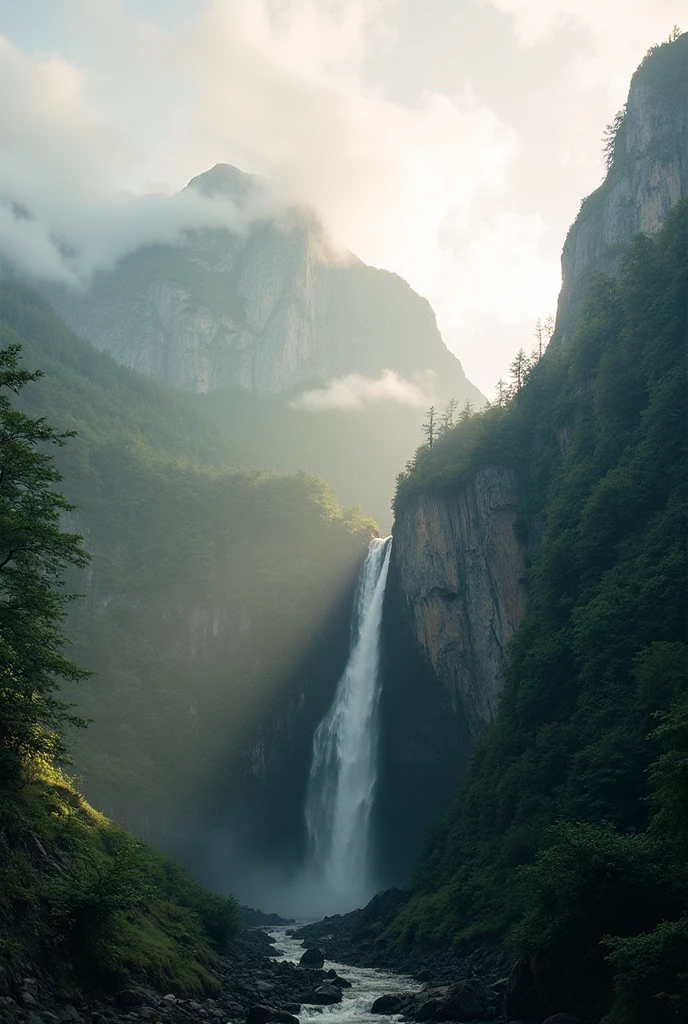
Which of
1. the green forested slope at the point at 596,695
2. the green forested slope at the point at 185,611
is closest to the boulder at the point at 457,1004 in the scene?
the green forested slope at the point at 596,695

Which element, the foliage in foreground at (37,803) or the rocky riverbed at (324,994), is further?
the foliage in foreground at (37,803)

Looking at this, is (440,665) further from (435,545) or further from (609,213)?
(609,213)

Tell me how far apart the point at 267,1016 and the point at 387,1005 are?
4.57m

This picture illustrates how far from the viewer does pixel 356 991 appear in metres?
28.9

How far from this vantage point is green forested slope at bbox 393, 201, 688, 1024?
2039 cm

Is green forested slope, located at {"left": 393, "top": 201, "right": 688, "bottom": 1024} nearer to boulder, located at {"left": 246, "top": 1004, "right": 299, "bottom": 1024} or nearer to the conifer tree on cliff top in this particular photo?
boulder, located at {"left": 246, "top": 1004, "right": 299, "bottom": 1024}

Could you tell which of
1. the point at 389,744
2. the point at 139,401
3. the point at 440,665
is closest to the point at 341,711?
the point at 389,744

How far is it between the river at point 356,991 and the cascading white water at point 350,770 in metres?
21.1

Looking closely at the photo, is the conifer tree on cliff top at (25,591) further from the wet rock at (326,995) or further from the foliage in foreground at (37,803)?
the wet rock at (326,995)

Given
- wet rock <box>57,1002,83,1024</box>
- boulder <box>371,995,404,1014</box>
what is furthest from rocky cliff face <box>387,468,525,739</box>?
wet rock <box>57,1002,83,1024</box>

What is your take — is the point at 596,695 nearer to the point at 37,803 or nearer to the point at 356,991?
the point at 356,991

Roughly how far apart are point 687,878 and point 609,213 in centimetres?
6685

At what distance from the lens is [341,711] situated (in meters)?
68.9

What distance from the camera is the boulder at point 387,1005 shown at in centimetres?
2473
